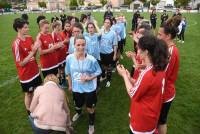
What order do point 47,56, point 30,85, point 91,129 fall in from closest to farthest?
point 91,129
point 30,85
point 47,56

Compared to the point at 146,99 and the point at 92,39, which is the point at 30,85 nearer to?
the point at 92,39

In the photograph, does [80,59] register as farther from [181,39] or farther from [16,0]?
[16,0]

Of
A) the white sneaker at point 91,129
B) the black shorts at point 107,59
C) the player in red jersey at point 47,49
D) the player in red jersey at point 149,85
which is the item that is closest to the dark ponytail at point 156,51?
the player in red jersey at point 149,85

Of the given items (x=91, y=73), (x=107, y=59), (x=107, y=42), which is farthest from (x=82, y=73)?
(x=107, y=59)

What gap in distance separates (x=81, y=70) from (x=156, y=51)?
231 centimetres

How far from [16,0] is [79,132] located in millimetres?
122971

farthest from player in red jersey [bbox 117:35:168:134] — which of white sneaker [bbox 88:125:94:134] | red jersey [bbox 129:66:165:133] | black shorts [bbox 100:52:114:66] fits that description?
black shorts [bbox 100:52:114:66]

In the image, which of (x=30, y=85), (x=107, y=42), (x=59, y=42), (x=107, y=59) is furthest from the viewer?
(x=107, y=59)

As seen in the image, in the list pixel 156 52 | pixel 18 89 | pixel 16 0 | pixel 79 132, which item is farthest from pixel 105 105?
pixel 16 0

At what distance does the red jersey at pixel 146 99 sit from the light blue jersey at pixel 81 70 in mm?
1813

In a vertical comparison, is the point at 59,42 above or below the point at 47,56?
above

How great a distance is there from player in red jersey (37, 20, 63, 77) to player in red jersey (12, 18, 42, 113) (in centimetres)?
42

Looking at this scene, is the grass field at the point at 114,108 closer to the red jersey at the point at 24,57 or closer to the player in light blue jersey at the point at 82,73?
the player in light blue jersey at the point at 82,73

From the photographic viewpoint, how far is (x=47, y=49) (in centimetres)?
678
